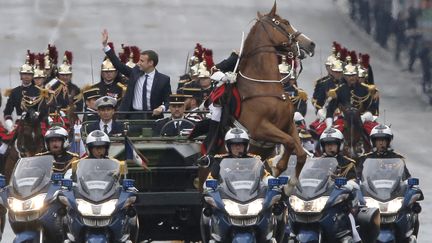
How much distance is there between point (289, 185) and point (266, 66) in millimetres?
3114

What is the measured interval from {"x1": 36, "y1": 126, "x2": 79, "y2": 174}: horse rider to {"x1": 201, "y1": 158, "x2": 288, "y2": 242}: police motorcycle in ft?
6.87

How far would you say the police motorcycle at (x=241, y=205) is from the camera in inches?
947

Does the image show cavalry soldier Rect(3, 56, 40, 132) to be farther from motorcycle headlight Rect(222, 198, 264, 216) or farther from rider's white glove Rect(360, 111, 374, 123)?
motorcycle headlight Rect(222, 198, 264, 216)

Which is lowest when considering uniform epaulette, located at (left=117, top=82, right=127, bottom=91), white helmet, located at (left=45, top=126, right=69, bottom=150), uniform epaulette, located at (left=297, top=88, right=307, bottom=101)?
uniform epaulette, located at (left=297, top=88, right=307, bottom=101)

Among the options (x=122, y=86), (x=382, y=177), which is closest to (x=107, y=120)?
(x=122, y=86)

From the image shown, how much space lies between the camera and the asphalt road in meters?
56.8

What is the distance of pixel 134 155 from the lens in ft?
87.4

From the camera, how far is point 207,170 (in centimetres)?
2648

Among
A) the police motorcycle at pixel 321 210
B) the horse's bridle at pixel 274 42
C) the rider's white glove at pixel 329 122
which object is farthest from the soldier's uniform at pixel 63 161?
the rider's white glove at pixel 329 122

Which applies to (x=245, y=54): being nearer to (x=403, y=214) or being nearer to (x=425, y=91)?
(x=403, y=214)

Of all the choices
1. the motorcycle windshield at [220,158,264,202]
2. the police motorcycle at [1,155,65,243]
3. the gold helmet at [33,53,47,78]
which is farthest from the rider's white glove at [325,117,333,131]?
the police motorcycle at [1,155,65,243]

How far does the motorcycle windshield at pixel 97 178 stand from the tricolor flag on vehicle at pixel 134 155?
5.64 feet

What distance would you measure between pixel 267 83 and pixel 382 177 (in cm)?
297

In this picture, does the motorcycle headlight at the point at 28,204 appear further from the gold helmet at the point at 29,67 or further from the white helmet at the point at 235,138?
the gold helmet at the point at 29,67
